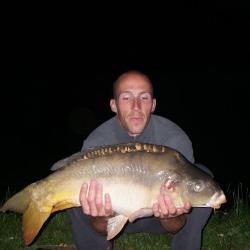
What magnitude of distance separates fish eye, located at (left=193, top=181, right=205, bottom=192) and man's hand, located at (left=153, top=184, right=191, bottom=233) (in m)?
0.10

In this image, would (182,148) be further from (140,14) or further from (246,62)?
(140,14)

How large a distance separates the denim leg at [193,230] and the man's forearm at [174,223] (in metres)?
0.05

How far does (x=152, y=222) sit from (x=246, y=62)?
3062 cm

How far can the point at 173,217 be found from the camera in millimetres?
2664

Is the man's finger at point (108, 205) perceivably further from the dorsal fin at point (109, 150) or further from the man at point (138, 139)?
the dorsal fin at point (109, 150)

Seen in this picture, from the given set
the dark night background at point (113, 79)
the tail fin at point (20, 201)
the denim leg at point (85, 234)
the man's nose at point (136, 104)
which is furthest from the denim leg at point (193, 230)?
the dark night background at point (113, 79)

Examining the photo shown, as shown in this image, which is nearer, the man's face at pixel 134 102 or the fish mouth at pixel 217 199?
the fish mouth at pixel 217 199

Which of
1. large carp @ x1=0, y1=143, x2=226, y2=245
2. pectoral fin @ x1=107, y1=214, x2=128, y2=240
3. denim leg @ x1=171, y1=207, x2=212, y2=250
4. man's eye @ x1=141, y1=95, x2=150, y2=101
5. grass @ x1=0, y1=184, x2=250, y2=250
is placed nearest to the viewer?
large carp @ x1=0, y1=143, x2=226, y2=245

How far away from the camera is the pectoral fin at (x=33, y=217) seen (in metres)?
2.47

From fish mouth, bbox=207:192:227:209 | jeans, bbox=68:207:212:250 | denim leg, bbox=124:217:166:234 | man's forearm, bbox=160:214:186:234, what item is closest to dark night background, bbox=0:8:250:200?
denim leg, bbox=124:217:166:234

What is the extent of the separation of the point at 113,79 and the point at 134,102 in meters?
24.6

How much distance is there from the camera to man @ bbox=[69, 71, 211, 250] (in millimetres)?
2826

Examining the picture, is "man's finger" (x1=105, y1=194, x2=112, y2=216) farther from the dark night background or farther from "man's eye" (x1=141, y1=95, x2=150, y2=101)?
the dark night background

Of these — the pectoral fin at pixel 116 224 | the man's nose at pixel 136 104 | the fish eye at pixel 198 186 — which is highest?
the man's nose at pixel 136 104
